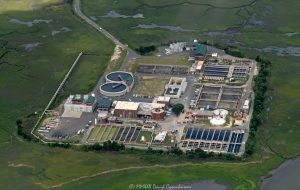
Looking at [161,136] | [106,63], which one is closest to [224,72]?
→ [106,63]

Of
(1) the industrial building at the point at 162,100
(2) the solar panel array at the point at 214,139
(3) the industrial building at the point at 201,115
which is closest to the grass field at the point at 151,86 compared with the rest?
(1) the industrial building at the point at 162,100

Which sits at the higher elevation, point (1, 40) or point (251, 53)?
point (251, 53)

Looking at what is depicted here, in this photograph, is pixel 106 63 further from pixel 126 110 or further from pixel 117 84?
pixel 126 110

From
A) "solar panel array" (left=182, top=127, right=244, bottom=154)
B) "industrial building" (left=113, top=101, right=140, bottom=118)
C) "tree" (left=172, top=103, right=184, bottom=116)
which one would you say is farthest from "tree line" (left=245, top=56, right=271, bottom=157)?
"industrial building" (left=113, top=101, right=140, bottom=118)

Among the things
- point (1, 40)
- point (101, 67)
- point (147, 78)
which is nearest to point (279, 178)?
point (147, 78)

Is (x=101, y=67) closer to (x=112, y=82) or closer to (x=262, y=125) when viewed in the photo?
(x=112, y=82)
